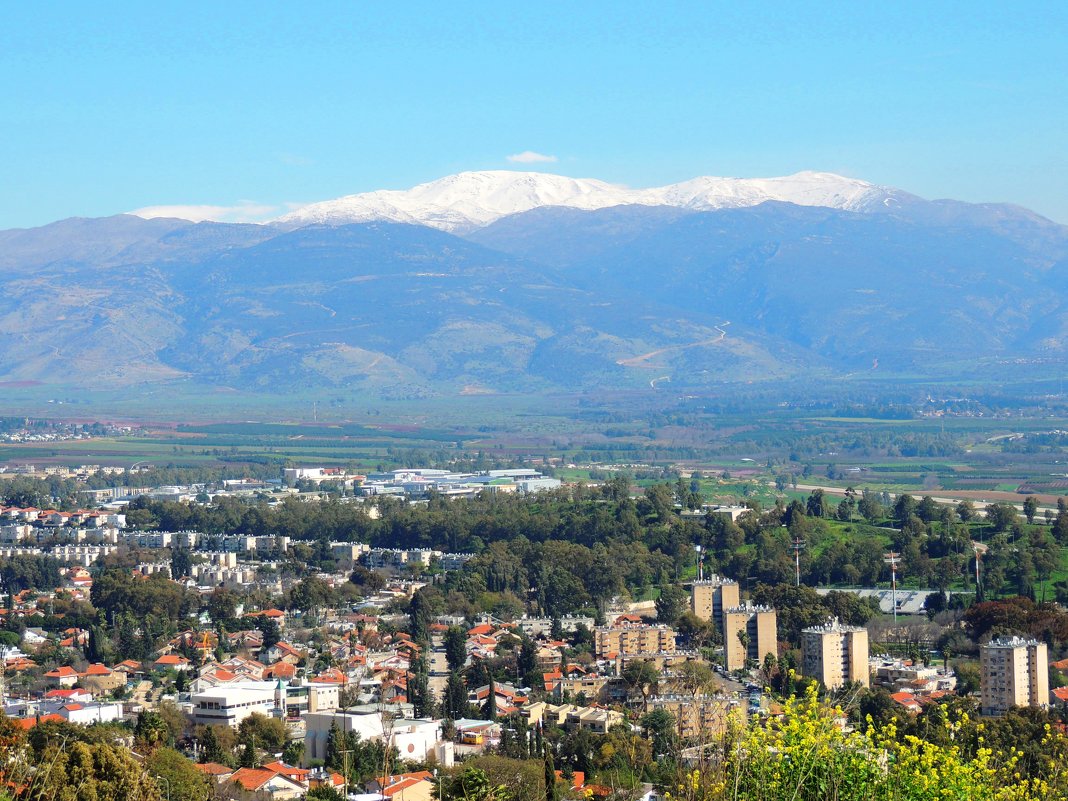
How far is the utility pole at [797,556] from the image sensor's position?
165 ft

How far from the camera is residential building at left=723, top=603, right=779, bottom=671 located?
135ft

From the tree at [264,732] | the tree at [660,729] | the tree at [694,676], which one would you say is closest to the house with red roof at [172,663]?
the tree at [264,732]

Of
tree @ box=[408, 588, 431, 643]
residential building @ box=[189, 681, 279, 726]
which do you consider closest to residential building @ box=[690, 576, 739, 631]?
tree @ box=[408, 588, 431, 643]

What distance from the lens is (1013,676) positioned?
3569 cm

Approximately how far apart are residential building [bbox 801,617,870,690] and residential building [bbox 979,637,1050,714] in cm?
274

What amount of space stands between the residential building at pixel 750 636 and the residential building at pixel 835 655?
2024mm

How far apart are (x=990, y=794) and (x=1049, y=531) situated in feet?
135

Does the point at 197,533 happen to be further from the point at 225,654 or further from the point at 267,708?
the point at 267,708

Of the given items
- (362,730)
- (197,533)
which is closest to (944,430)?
(197,533)

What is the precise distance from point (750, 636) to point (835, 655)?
355 cm

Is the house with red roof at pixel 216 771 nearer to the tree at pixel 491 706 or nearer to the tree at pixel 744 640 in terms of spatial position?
the tree at pixel 491 706

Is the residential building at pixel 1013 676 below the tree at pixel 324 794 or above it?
below

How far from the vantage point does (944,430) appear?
424ft

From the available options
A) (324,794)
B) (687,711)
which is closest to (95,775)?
(324,794)
